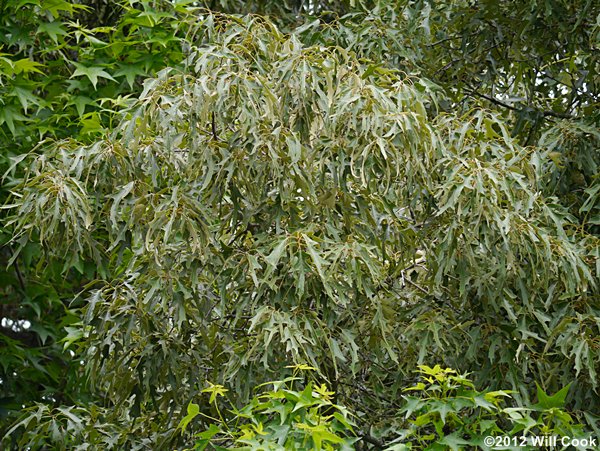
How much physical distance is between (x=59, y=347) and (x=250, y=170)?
8.82ft

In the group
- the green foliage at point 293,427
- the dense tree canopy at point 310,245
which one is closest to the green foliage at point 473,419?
the green foliage at point 293,427

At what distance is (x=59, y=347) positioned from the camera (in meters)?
6.06

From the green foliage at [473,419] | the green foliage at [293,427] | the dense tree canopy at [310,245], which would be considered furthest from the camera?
the dense tree canopy at [310,245]

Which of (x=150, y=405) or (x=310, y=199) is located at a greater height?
(x=310, y=199)

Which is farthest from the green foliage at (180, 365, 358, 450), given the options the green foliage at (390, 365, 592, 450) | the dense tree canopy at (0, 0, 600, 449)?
the dense tree canopy at (0, 0, 600, 449)

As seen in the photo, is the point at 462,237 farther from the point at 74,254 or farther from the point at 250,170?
the point at 74,254

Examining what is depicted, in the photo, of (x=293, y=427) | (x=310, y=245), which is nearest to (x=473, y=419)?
(x=293, y=427)

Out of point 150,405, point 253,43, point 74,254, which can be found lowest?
point 150,405

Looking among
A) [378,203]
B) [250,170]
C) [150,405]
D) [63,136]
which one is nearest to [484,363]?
[378,203]

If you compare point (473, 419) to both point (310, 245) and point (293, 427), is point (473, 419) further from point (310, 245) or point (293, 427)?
point (310, 245)

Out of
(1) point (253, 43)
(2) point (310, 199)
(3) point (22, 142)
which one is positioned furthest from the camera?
(3) point (22, 142)

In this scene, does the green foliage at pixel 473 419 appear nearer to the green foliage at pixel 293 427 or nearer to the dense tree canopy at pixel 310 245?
the green foliage at pixel 293 427

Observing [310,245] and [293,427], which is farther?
[310,245]

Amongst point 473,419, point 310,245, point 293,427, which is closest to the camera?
point 293,427
